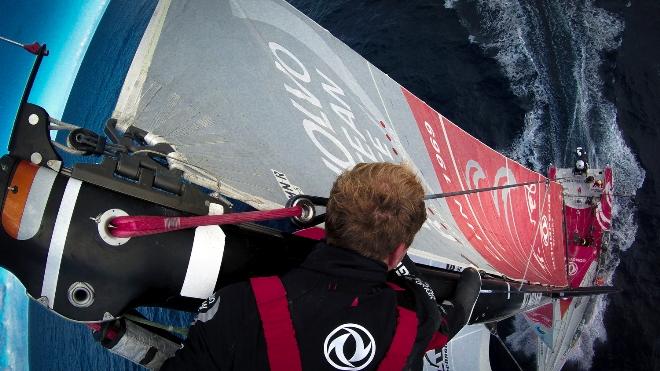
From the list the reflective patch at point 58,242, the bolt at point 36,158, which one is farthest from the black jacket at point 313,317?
the bolt at point 36,158

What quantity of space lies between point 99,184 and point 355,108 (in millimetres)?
2124

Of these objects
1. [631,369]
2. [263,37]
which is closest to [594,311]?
[631,369]

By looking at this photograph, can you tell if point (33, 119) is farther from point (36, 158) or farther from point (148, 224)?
point (148, 224)

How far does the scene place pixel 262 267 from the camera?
1.83 metres

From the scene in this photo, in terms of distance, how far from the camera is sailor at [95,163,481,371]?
4.27 ft

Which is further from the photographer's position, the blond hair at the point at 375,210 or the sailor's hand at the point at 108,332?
the sailor's hand at the point at 108,332

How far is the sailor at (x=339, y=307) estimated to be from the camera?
1.30 m

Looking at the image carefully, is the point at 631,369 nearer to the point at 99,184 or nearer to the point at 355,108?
the point at 355,108

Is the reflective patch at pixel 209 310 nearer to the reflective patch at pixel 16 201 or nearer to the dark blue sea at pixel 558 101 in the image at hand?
the reflective patch at pixel 16 201

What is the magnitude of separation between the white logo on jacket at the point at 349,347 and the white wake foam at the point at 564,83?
23.5 feet

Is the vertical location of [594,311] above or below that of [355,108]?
below

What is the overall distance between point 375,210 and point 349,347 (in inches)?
15.6

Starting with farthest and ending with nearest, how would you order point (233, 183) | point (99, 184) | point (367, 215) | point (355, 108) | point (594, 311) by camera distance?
1. point (594, 311)
2. point (355, 108)
3. point (233, 183)
4. point (99, 184)
5. point (367, 215)

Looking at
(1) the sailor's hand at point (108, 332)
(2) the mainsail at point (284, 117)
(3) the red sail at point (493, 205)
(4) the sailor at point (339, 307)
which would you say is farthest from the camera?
(3) the red sail at point (493, 205)
